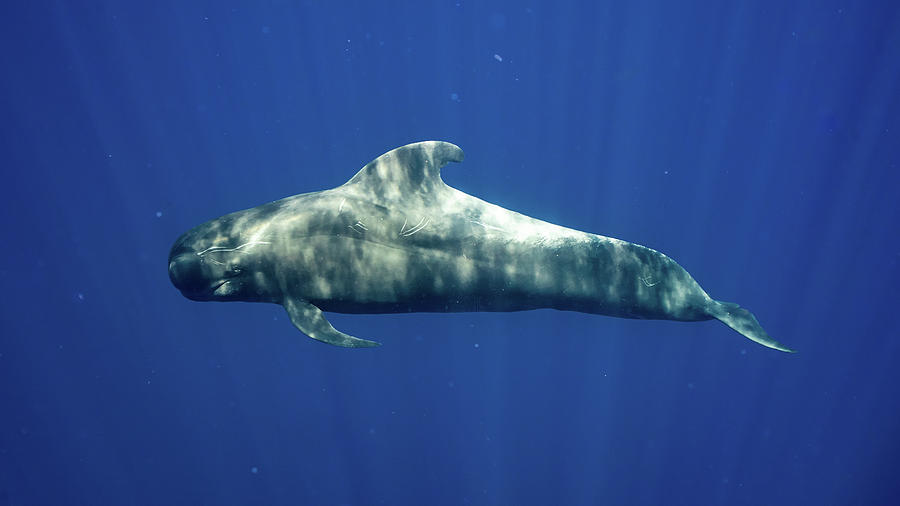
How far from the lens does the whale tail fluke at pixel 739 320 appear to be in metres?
7.34

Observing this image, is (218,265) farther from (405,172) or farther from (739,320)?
(739,320)

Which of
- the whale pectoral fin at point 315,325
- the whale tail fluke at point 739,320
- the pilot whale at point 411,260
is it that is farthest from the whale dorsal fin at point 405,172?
the whale tail fluke at point 739,320

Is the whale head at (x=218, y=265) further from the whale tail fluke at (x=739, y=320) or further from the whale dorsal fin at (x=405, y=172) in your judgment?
the whale tail fluke at (x=739, y=320)

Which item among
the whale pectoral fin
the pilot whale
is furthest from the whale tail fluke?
the whale pectoral fin

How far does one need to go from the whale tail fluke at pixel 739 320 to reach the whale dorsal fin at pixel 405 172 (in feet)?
15.6

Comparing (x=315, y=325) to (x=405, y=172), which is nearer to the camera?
(x=315, y=325)

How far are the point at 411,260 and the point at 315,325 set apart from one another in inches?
59.2

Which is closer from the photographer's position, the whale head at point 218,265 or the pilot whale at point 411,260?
the whale head at point 218,265

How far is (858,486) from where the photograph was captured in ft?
76.7

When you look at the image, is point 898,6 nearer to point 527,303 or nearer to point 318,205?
point 527,303

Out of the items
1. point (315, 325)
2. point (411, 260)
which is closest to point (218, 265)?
point (315, 325)

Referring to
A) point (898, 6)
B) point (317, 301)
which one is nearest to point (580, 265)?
point (317, 301)

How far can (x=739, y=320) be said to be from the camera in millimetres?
7551

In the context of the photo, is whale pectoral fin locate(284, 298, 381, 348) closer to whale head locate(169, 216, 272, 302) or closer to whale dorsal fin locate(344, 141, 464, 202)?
whale head locate(169, 216, 272, 302)
